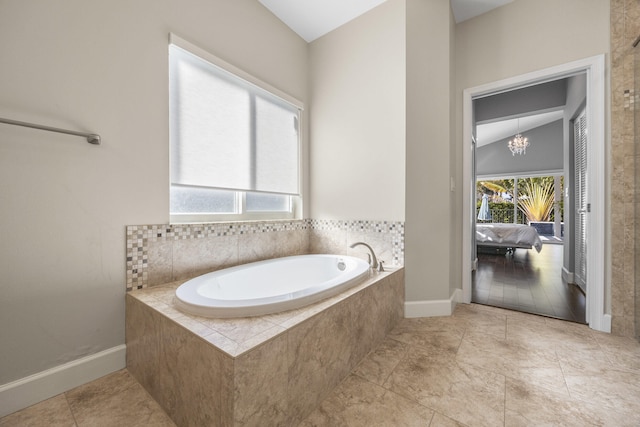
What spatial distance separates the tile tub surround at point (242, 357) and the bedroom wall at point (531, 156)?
8.07 metres

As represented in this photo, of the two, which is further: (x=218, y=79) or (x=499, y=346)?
(x=218, y=79)

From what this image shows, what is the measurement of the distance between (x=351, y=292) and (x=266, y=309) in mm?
545

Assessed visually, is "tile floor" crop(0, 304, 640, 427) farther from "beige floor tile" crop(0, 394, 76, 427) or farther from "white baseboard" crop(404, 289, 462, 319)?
"white baseboard" crop(404, 289, 462, 319)

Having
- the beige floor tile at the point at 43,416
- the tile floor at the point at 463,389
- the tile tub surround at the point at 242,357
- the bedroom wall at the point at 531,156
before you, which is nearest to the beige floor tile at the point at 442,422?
the tile floor at the point at 463,389

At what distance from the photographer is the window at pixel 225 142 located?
1.76 meters

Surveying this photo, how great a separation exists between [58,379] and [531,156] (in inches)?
375

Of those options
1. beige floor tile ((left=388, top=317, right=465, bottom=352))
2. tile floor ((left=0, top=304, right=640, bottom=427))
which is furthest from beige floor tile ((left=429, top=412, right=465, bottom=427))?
beige floor tile ((left=388, top=317, right=465, bottom=352))

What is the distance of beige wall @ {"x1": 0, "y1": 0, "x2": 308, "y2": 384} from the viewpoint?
1179mm

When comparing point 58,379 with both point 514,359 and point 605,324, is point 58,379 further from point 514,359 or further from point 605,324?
point 605,324

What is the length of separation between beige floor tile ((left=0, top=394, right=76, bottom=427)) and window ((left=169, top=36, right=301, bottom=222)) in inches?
42.0

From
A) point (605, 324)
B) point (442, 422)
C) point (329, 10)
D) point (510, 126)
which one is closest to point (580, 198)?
point (605, 324)

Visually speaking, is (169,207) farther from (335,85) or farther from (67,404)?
(335,85)

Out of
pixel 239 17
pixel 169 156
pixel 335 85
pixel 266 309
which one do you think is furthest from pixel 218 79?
pixel 266 309

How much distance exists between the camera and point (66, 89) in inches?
51.4
